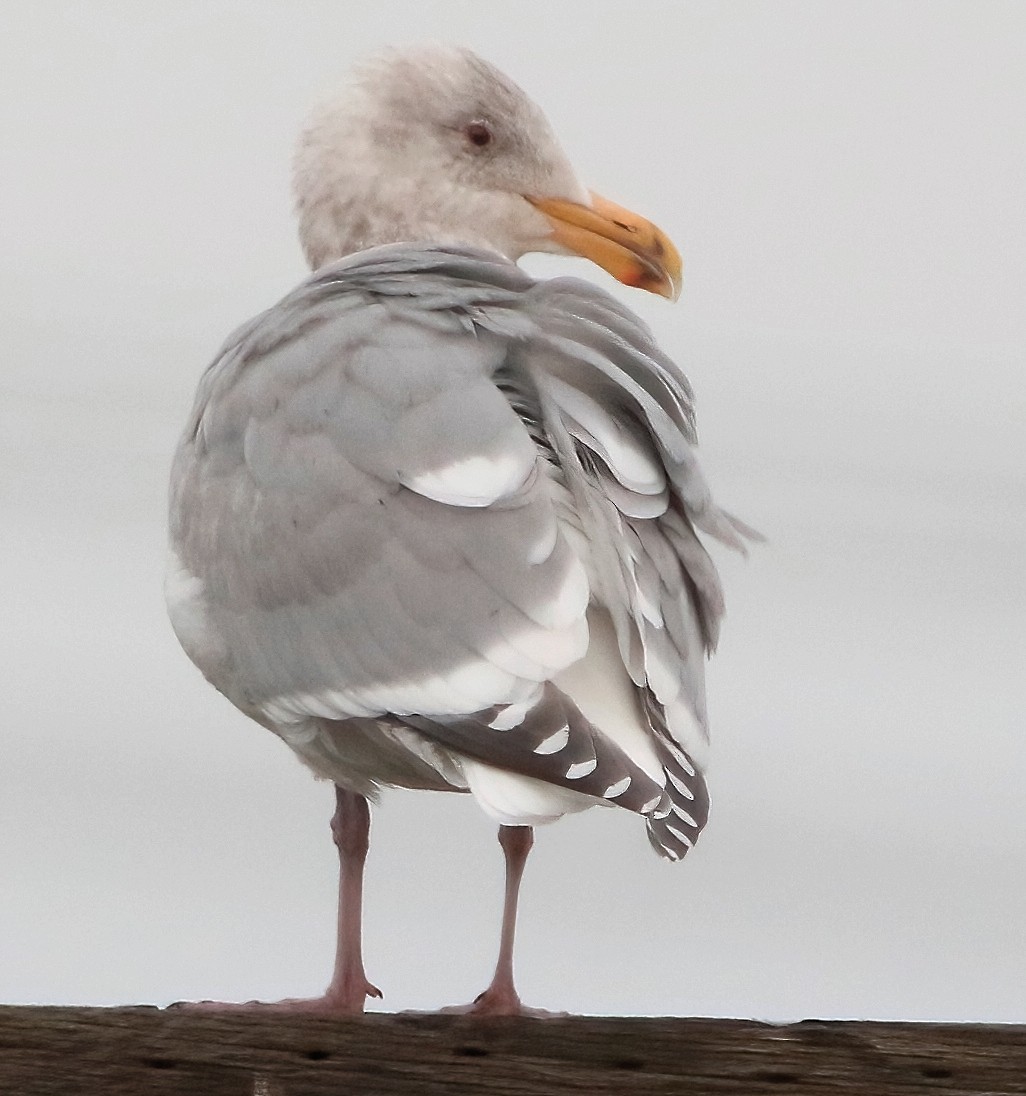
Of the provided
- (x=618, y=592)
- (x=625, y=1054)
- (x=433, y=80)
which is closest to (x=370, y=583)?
(x=618, y=592)

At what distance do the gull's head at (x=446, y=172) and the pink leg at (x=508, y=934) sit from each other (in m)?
1.17

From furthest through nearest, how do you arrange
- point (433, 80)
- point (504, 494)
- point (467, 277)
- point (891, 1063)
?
point (433, 80) < point (467, 277) < point (504, 494) < point (891, 1063)

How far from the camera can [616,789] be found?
6.73 feet

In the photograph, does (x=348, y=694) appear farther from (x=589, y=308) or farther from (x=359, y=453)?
(x=589, y=308)

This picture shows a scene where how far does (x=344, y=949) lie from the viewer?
9.48ft

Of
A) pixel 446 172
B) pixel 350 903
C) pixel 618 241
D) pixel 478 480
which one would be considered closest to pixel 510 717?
pixel 478 480

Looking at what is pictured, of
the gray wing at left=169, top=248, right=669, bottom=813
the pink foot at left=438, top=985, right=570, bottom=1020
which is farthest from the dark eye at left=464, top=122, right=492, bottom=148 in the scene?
the pink foot at left=438, top=985, right=570, bottom=1020

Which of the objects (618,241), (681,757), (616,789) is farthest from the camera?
(618,241)

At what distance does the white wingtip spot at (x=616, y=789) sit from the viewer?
204cm

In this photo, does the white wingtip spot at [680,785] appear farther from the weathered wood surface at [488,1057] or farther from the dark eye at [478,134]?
the dark eye at [478,134]

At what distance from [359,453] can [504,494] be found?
236 millimetres

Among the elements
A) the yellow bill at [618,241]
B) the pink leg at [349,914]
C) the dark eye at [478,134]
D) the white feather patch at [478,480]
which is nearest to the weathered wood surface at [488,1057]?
the white feather patch at [478,480]

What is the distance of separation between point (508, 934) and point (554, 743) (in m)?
0.89

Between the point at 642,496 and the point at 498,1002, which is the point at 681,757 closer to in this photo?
the point at 642,496
